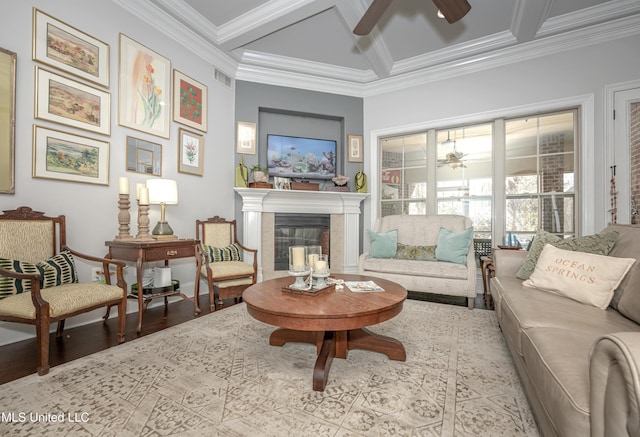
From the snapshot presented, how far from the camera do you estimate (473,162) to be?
4332 millimetres

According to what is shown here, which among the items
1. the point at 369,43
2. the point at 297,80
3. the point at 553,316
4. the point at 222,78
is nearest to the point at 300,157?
the point at 297,80

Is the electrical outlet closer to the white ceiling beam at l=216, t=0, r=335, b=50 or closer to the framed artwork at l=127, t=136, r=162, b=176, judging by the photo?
the framed artwork at l=127, t=136, r=162, b=176

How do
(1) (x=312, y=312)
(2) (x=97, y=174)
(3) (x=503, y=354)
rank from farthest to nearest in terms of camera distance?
(2) (x=97, y=174), (3) (x=503, y=354), (1) (x=312, y=312)

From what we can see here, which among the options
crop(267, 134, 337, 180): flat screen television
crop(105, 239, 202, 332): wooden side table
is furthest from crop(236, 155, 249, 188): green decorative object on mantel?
crop(105, 239, 202, 332): wooden side table

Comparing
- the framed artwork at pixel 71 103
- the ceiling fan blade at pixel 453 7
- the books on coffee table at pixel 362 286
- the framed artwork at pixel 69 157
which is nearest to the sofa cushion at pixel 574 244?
the books on coffee table at pixel 362 286

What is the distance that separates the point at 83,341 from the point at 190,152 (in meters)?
2.26

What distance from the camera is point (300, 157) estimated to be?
15.5 ft

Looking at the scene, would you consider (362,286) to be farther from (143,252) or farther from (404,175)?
(404,175)

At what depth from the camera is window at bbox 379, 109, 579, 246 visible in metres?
3.83

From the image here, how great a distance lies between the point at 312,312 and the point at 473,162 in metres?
3.80

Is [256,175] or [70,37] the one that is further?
[256,175]

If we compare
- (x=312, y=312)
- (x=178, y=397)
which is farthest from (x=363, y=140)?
(x=178, y=397)

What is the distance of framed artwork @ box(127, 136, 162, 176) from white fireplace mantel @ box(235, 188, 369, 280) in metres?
1.10

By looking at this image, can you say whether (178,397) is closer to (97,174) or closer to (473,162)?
(97,174)
